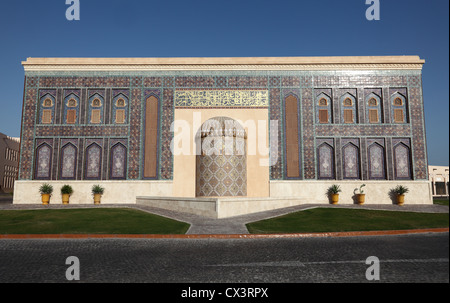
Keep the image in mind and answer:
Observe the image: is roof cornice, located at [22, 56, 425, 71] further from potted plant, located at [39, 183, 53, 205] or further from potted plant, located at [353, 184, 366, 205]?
potted plant, located at [353, 184, 366, 205]

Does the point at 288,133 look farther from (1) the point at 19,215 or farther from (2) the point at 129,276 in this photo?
(2) the point at 129,276

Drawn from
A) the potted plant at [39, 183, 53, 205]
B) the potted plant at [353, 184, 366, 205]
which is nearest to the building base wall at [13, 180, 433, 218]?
the potted plant at [353, 184, 366, 205]

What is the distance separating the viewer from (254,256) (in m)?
5.96

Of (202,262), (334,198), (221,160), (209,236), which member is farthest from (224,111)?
(202,262)

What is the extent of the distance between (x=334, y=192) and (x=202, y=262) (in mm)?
14168

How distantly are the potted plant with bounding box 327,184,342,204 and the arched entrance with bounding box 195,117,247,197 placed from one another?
4.78m

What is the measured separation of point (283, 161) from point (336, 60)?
6710mm

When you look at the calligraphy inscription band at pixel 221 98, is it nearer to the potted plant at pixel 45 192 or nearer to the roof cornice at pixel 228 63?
the roof cornice at pixel 228 63

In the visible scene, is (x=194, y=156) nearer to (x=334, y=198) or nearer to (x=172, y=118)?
(x=172, y=118)

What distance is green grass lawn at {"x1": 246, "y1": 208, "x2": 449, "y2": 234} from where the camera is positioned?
32.6 feet

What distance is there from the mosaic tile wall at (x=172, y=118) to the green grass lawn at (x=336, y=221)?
5.54 m

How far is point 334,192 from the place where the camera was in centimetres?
1805

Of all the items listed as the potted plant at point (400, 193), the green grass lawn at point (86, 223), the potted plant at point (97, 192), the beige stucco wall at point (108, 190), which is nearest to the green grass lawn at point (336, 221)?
the green grass lawn at point (86, 223)
